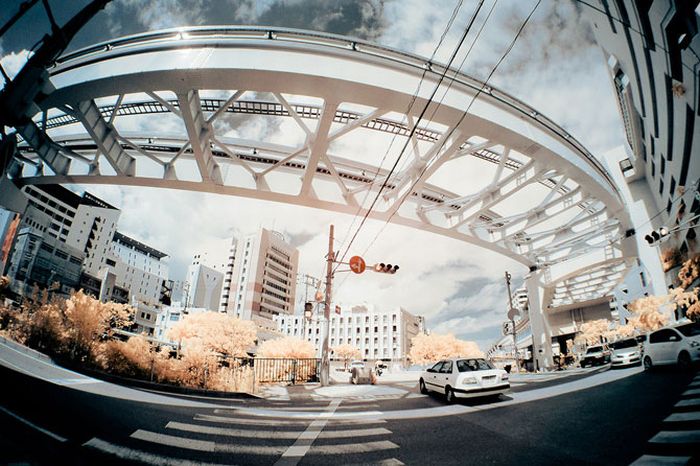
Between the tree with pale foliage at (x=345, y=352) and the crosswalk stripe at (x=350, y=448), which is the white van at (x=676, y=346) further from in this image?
the tree with pale foliage at (x=345, y=352)

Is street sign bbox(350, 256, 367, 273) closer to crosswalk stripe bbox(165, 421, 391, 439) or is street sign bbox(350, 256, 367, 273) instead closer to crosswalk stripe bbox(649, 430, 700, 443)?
crosswalk stripe bbox(165, 421, 391, 439)

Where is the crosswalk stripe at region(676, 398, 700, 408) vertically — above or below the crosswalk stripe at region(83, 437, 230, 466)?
above

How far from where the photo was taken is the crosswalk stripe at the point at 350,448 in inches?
155

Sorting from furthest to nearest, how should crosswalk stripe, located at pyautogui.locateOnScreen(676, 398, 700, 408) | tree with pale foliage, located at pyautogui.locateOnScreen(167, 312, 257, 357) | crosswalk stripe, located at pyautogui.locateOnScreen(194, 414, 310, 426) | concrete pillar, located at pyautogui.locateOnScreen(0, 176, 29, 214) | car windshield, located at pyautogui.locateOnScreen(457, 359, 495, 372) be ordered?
tree with pale foliage, located at pyautogui.locateOnScreen(167, 312, 257, 357)
car windshield, located at pyautogui.locateOnScreen(457, 359, 495, 372)
concrete pillar, located at pyautogui.locateOnScreen(0, 176, 29, 214)
crosswalk stripe, located at pyautogui.locateOnScreen(194, 414, 310, 426)
crosswalk stripe, located at pyautogui.locateOnScreen(676, 398, 700, 408)

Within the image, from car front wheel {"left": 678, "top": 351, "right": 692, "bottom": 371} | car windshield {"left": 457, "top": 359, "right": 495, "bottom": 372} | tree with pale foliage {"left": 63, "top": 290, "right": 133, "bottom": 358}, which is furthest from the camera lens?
car front wheel {"left": 678, "top": 351, "right": 692, "bottom": 371}

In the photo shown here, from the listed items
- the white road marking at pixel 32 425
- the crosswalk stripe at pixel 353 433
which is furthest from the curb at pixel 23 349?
the crosswalk stripe at pixel 353 433

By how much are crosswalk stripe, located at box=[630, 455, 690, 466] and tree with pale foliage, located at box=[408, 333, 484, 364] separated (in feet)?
161

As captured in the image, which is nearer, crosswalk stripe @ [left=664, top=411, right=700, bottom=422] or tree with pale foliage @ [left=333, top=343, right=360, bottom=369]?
crosswalk stripe @ [left=664, top=411, right=700, bottom=422]

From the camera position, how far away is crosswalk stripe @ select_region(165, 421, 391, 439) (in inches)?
175

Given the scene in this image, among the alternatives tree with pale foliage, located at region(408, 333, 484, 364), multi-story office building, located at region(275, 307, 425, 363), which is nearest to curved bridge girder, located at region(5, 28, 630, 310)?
tree with pale foliage, located at region(408, 333, 484, 364)

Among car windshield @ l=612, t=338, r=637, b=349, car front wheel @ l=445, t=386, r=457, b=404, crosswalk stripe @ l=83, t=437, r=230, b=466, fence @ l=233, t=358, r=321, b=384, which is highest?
car windshield @ l=612, t=338, r=637, b=349

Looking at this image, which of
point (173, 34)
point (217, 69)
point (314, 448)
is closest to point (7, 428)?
point (314, 448)

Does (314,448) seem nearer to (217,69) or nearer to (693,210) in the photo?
(693,210)

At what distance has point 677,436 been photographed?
11.9 ft
